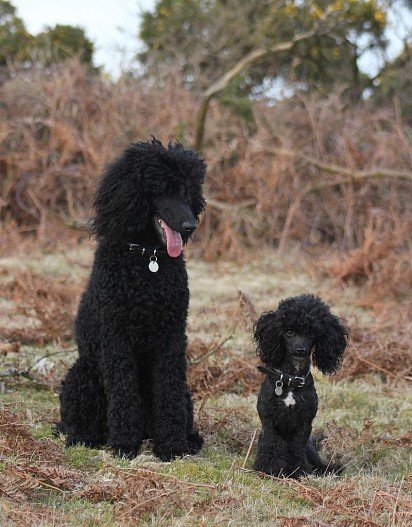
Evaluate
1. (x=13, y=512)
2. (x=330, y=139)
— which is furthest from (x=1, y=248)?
(x=13, y=512)

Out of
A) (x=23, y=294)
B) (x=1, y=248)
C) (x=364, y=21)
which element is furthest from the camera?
(x=364, y=21)

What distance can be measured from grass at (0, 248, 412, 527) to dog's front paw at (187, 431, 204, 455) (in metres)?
0.05

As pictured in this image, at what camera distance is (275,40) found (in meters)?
19.5

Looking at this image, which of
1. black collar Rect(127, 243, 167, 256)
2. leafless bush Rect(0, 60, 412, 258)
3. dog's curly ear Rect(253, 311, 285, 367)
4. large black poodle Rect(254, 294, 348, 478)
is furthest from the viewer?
leafless bush Rect(0, 60, 412, 258)

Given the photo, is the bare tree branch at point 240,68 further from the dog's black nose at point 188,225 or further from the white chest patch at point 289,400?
the white chest patch at point 289,400

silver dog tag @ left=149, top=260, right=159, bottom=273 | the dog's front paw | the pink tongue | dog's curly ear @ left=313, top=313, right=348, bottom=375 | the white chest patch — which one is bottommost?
the dog's front paw

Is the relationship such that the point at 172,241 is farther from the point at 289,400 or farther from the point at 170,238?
the point at 289,400

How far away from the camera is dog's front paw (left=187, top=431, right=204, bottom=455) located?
484 cm

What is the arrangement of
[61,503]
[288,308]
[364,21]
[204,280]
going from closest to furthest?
[61,503]
[288,308]
[204,280]
[364,21]

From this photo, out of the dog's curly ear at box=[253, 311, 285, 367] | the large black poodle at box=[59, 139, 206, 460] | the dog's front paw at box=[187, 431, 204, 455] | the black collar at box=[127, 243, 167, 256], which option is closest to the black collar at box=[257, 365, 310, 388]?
the dog's curly ear at box=[253, 311, 285, 367]

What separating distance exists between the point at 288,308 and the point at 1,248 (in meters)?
9.35

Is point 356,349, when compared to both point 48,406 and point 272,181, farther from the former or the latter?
point 272,181

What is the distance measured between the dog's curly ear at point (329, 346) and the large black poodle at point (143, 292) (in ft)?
2.67

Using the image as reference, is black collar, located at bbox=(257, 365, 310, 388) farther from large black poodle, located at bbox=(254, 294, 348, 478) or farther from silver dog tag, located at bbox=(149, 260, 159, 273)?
silver dog tag, located at bbox=(149, 260, 159, 273)
